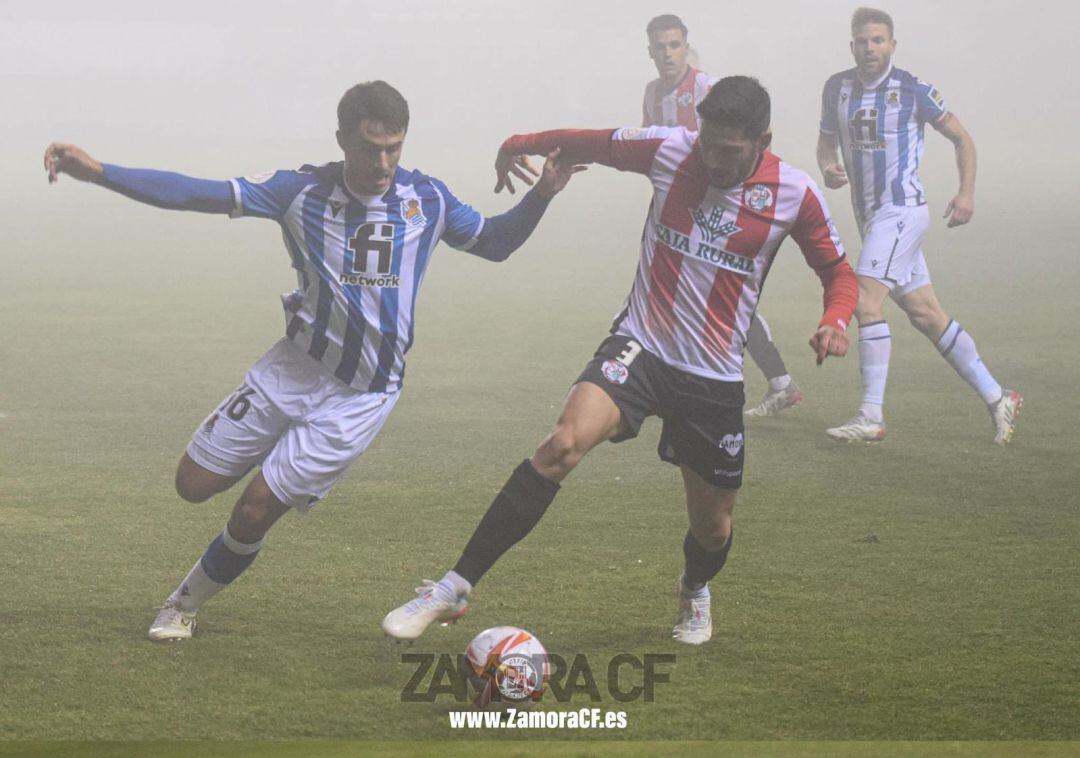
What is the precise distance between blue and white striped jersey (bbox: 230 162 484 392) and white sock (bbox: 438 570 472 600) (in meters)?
0.64

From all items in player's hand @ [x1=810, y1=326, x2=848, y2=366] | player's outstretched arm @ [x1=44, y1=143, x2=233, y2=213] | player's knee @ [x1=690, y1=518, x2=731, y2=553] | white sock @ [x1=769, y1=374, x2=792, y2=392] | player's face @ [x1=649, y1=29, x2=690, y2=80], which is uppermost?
player's face @ [x1=649, y1=29, x2=690, y2=80]

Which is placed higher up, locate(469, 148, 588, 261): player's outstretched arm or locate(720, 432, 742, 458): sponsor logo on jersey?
locate(469, 148, 588, 261): player's outstretched arm

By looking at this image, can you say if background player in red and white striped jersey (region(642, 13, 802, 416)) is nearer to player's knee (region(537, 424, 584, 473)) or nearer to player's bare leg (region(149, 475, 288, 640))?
player's knee (region(537, 424, 584, 473))

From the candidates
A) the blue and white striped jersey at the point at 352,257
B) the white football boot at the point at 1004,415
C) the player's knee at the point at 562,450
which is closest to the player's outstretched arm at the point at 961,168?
the white football boot at the point at 1004,415

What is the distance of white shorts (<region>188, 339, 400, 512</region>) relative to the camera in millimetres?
4137

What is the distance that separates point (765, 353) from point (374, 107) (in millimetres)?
4290

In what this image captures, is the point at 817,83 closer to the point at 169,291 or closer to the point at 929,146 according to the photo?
the point at 929,146

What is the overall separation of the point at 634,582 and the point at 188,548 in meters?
1.51

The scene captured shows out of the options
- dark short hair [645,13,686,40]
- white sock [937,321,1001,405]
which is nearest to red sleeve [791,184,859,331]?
white sock [937,321,1001,405]

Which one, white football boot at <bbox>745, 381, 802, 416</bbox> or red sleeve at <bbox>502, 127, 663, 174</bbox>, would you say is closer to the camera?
red sleeve at <bbox>502, 127, 663, 174</bbox>

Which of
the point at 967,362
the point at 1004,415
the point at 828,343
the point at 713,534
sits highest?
the point at 828,343

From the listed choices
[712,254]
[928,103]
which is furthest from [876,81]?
[712,254]

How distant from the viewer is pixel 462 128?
14555 millimetres

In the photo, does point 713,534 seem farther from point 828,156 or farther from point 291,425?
point 828,156
